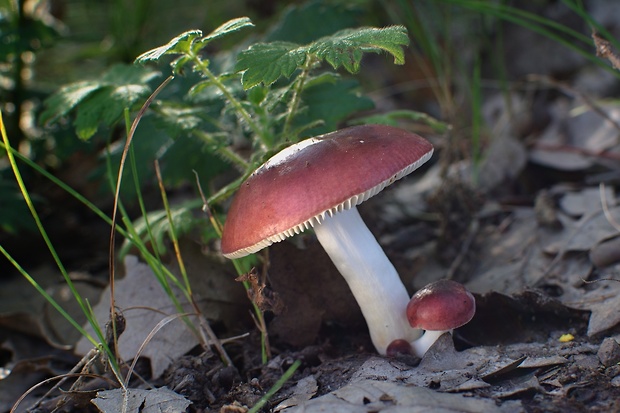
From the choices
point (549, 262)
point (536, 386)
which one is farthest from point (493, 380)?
point (549, 262)

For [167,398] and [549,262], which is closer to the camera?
[167,398]

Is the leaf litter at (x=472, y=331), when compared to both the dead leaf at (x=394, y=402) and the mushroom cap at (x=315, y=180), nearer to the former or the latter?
the dead leaf at (x=394, y=402)

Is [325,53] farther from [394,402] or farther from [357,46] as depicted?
[394,402]

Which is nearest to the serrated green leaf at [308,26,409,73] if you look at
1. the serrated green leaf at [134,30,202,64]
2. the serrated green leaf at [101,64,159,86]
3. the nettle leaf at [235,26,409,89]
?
the nettle leaf at [235,26,409,89]

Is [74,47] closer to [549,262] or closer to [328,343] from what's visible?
[328,343]

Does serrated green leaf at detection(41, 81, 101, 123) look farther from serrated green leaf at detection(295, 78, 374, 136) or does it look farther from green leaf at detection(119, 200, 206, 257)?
serrated green leaf at detection(295, 78, 374, 136)

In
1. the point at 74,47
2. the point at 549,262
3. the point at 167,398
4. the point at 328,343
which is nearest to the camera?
the point at 167,398
